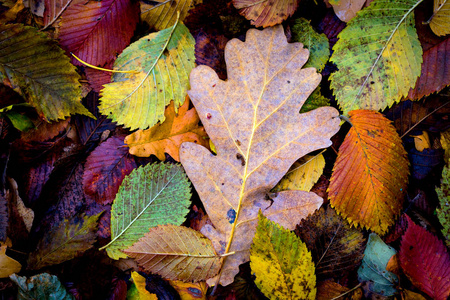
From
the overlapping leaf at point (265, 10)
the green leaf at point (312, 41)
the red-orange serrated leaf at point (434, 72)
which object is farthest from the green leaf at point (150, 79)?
the red-orange serrated leaf at point (434, 72)

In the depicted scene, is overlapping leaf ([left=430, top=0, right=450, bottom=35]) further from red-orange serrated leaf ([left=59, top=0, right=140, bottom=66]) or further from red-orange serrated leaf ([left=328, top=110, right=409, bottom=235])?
red-orange serrated leaf ([left=59, top=0, right=140, bottom=66])

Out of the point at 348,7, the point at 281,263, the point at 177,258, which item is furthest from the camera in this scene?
the point at 348,7

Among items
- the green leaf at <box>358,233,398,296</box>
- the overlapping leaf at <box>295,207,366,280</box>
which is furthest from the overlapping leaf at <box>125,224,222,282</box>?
the green leaf at <box>358,233,398,296</box>

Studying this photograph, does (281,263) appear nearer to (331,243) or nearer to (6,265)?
(331,243)

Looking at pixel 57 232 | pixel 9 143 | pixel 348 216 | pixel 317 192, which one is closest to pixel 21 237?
pixel 57 232

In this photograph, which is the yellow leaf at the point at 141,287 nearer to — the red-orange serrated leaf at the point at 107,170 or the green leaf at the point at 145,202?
the green leaf at the point at 145,202

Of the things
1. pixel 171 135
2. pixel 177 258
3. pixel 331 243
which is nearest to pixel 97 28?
pixel 171 135

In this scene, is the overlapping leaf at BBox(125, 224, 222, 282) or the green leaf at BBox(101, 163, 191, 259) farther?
the green leaf at BBox(101, 163, 191, 259)

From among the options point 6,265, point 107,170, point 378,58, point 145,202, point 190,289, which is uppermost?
point 378,58
